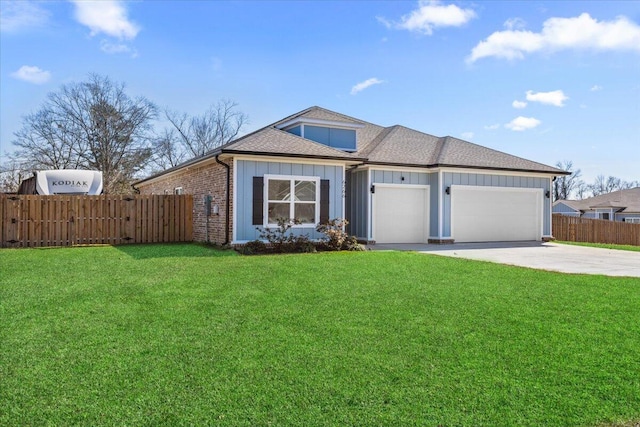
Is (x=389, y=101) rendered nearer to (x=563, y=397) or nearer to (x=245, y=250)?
(x=245, y=250)

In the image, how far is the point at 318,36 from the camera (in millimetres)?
15406

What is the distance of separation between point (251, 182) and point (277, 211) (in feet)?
3.65

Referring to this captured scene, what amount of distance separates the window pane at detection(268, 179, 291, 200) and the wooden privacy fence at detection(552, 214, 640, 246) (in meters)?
14.3

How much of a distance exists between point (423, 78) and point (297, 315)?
39.7ft

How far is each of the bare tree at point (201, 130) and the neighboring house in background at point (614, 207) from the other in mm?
32507

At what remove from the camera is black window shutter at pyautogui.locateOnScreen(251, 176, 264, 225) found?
12828 millimetres

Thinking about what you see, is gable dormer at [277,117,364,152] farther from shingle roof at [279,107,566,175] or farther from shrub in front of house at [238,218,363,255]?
shrub in front of house at [238,218,363,255]

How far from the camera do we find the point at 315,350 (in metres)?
4.59

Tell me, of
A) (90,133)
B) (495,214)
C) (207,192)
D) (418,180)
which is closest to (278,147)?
(207,192)

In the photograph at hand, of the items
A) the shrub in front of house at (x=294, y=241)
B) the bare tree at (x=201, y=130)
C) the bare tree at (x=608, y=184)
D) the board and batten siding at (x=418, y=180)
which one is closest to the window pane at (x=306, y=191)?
the shrub in front of house at (x=294, y=241)

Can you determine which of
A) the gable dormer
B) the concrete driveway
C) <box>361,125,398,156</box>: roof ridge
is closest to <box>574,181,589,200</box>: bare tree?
<box>361,125,398,156</box>: roof ridge

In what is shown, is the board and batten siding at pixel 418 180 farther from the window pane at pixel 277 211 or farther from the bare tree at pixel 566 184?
the bare tree at pixel 566 184

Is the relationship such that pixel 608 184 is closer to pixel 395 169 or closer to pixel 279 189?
pixel 395 169

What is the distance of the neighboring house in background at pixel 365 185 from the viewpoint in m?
12.9
